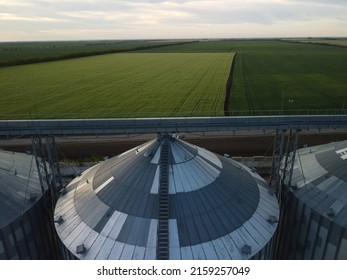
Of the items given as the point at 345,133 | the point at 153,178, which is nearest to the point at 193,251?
the point at 153,178

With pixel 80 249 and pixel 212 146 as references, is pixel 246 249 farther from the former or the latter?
pixel 212 146

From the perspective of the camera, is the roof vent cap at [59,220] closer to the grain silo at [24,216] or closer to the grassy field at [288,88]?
the grain silo at [24,216]

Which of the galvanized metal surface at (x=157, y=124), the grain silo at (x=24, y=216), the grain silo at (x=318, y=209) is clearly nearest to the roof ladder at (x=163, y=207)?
the galvanized metal surface at (x=157, y=124)

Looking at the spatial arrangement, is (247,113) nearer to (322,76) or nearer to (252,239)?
(252,239)

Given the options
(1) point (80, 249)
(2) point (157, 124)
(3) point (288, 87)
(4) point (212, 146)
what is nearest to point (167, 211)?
(1) point (80, 249)

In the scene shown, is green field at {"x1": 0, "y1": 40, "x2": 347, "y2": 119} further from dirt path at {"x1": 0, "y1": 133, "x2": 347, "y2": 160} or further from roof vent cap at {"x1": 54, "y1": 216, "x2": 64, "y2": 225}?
roof vent cap at {"x1": 54, "y1": 216, "x2": 64, "y2": 225}
